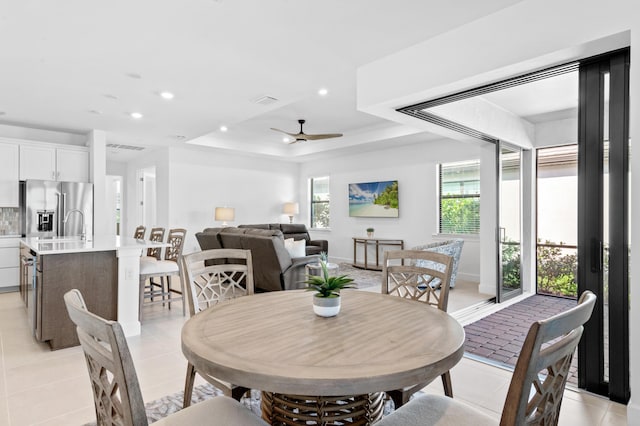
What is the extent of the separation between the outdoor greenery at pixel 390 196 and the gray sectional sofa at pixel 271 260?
3.12 metres

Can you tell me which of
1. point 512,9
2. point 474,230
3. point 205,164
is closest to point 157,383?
point 512,9

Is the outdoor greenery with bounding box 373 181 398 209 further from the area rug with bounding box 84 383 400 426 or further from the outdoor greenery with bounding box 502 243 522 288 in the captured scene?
the area rug with bounding box 84 383 400 426

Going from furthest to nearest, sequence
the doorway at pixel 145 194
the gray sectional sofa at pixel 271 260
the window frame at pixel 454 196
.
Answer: the doorway at pixel 145 194
the window frame at pixel 454 196
the gray sectional sofa at pixel 271 260

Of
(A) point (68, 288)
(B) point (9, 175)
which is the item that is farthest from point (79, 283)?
(B) point (9, 175)

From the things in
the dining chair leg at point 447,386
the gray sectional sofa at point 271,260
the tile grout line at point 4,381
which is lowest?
the tile grout line at point 4,381

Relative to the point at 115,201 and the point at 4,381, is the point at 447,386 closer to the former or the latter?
the point at 4,381

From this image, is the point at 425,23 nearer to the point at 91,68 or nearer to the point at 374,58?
the point at 374,58

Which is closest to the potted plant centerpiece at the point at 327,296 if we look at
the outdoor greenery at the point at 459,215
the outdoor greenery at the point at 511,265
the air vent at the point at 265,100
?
the air vent at the point at 265,100

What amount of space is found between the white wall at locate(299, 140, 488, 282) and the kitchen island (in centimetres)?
492

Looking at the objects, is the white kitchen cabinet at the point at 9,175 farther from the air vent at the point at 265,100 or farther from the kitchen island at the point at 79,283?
the air vent at the point at 265,100

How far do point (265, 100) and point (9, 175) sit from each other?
4287 millimetres

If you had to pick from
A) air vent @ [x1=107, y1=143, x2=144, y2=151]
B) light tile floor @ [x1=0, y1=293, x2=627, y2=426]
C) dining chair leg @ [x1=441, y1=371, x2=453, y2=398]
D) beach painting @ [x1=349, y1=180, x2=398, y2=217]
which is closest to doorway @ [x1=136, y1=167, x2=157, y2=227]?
air vent @ [x1=107, y1=143, x2=144, y2=151]

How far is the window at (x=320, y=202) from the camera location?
9500 mm

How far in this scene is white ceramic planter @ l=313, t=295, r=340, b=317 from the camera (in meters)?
1.62
